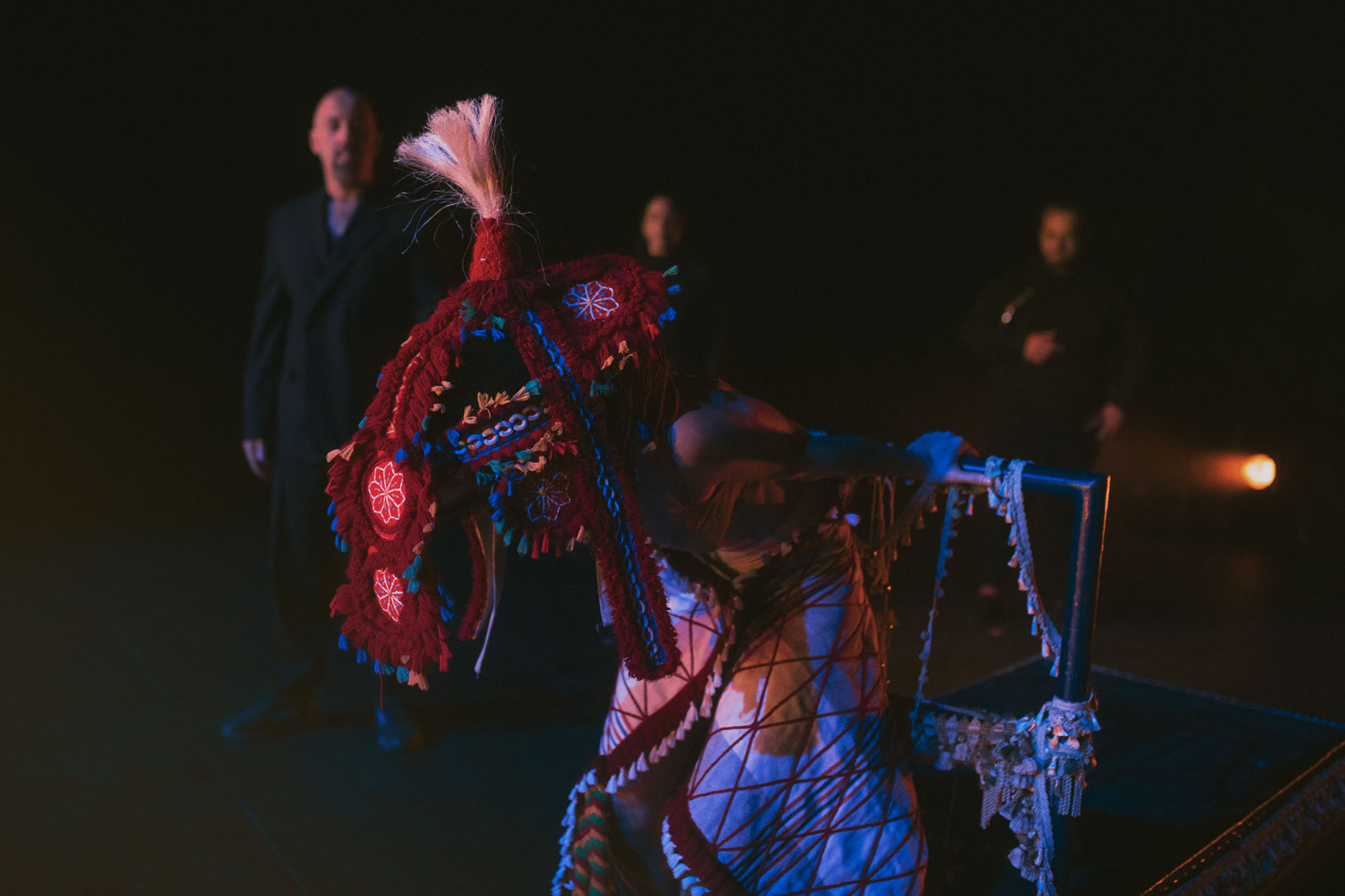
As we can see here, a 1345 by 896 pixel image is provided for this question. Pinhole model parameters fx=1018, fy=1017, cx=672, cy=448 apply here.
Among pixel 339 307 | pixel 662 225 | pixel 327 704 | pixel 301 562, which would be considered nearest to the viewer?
pixel 339 307

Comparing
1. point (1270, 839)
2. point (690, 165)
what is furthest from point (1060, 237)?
point (690, 165)

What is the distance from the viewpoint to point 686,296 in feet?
7.65

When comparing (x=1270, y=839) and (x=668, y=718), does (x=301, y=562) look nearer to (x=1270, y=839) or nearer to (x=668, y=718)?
(x=668, y=718)

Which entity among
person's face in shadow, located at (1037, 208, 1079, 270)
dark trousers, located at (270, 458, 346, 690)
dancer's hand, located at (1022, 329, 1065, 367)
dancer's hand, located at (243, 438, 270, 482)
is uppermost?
person's face in shadow, located at (1037, 208, 1079, 270)

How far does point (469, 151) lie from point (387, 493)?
378mm

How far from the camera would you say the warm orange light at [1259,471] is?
188 inches

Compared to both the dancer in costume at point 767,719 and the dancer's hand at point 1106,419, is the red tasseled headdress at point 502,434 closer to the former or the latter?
the dancer in costume at point 767,719

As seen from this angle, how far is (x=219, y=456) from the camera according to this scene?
16.8 ft

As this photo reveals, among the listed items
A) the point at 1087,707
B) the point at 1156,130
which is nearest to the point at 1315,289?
the point at 1156,130

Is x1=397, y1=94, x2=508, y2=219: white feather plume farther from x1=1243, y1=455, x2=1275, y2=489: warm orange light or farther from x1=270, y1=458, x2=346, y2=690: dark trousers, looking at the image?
x1=1243, y1=455, x2=1275, y2=489: warm orange light

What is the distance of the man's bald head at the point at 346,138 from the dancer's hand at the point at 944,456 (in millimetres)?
1409

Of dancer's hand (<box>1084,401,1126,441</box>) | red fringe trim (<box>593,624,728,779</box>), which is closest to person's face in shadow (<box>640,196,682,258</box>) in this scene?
dancer's hand (<box>1084,401,1126,441</box>)

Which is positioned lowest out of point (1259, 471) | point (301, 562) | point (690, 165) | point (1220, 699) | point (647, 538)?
point (1259, 471)

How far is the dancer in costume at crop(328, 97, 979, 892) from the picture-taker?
103 cm
